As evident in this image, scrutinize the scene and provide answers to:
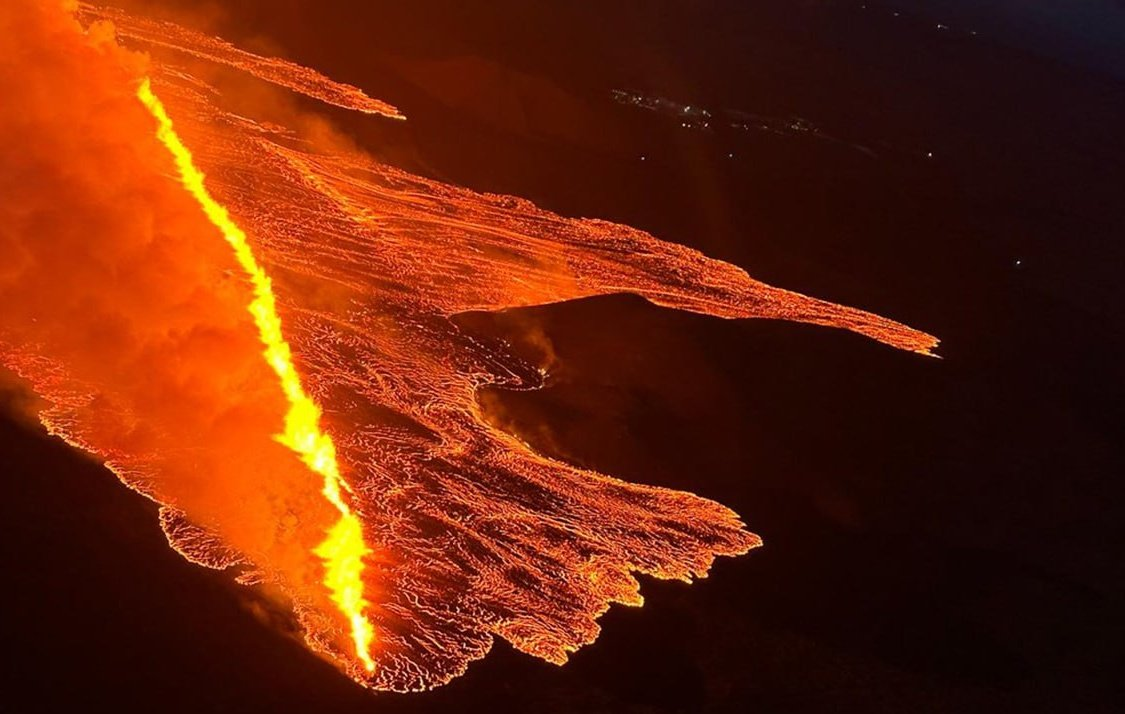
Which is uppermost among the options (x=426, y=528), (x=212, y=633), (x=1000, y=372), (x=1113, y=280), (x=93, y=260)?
(x=1113, y=280)

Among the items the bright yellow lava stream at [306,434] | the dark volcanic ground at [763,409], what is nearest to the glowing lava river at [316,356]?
the bright yellow lava stream at [306,434]

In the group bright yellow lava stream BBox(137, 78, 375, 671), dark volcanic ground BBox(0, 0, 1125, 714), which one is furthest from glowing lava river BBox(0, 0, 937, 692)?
dark volcanic ground BBox(0, 0, 1125, 714)

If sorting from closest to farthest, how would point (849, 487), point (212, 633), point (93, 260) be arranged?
point (212, 633) < point (93, 260) < point (849, 487)

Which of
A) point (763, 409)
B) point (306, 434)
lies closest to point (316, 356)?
point (306, 434)

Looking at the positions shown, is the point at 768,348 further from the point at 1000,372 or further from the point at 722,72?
the point at 722,72

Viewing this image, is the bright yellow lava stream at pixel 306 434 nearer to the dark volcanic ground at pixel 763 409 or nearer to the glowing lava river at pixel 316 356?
the glowing lava river at pixel 316 356

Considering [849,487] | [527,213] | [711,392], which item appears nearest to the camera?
[849,487]

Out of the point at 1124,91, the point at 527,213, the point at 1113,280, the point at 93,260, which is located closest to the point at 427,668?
the point at 93,260

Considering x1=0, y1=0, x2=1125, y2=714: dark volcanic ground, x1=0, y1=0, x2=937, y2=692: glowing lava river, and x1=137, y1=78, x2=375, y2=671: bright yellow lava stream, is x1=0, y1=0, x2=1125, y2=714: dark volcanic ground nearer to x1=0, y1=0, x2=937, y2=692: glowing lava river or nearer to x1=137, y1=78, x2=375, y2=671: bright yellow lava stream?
x1=0, y1=0, x2=937, y2=692: glowing lava river
